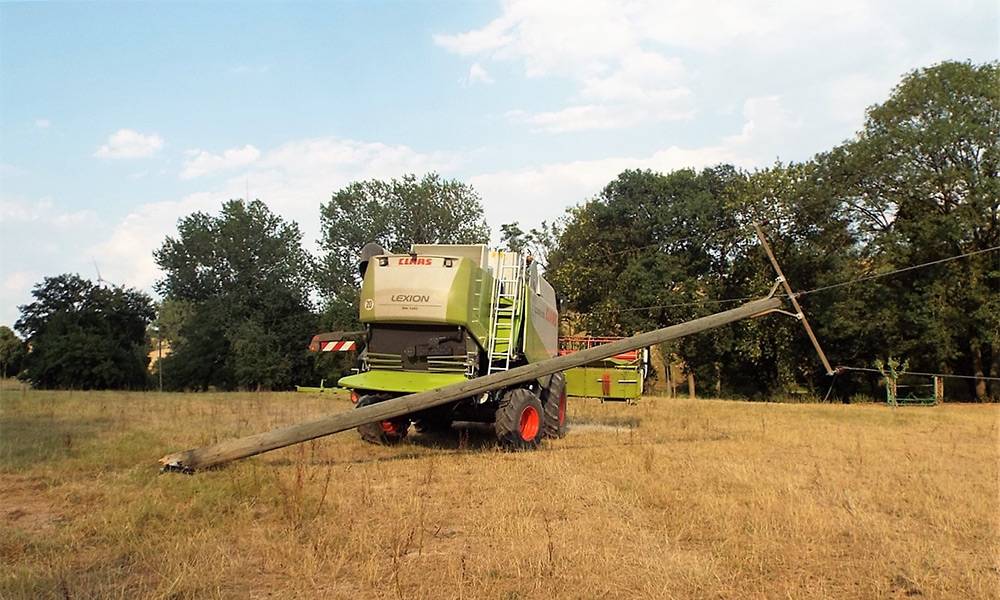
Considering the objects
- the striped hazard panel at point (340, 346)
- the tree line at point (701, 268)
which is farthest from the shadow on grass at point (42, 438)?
the tree line at point (701, 268)

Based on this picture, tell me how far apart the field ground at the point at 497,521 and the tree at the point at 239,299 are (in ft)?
113

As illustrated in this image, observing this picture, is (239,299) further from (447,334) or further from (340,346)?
(447,334)

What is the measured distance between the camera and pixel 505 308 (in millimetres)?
11031

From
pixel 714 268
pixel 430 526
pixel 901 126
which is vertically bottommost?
pixel 430 526

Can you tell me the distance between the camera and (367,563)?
187 inches

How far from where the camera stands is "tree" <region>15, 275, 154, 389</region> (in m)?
38.4

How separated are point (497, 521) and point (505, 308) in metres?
5.37

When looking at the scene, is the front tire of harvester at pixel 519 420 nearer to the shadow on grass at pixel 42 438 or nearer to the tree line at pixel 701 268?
the shadow on grass at pixel 42 438

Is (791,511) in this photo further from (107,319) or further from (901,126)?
(107,319)

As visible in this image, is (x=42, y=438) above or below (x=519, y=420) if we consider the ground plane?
below

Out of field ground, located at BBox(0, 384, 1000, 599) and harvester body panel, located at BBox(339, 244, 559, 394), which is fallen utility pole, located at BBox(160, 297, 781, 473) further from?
harvester body panel, located at BBox(339, 244, 559, 394)

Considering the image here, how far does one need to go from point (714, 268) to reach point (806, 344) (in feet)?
20.0

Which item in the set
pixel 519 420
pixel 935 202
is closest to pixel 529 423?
pixel 519 420

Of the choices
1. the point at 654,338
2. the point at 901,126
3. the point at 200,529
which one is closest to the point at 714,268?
the point at 901,126
